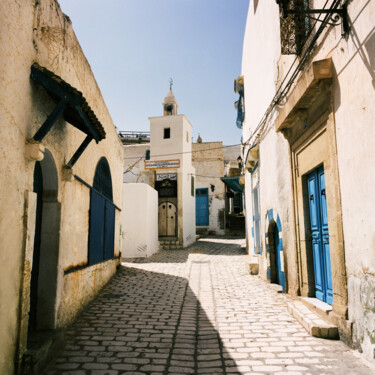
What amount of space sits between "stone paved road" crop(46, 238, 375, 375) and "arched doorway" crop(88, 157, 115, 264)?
35.4 inches

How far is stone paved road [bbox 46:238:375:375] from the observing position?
3.39 m

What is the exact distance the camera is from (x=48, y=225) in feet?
13.6

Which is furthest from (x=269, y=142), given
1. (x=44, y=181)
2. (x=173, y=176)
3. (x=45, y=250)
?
(x=173, y=176)

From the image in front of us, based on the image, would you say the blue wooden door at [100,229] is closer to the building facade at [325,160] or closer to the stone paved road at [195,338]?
the stone paved road at [195,338]

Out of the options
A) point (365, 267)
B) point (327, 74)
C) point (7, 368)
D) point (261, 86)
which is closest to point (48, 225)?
point (7, 368)

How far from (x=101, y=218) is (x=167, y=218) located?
11865 millimetres

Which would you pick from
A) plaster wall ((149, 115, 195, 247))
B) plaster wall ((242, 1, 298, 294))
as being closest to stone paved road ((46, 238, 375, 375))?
plaster wall ((242, 1, 298, 294))

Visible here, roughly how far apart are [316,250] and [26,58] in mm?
4966

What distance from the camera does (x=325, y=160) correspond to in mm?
4711

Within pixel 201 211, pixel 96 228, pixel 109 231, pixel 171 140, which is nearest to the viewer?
pixel 96 228

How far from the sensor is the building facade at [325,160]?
11.5 feet

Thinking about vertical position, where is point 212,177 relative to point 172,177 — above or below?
above

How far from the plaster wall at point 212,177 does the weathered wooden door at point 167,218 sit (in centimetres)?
831

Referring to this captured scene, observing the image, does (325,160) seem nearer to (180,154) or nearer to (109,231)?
(109,231)
